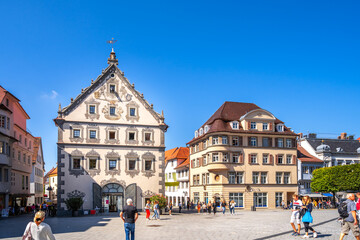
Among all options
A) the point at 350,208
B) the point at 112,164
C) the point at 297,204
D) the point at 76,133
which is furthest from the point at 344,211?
the point at 76,133

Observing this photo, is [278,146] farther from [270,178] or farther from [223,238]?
[223,238]

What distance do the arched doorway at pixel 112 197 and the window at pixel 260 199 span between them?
2379cm

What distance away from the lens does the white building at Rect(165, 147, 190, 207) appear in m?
75.9

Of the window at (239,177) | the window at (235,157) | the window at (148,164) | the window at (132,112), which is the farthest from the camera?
the window at (235,157)

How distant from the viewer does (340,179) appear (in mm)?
61469

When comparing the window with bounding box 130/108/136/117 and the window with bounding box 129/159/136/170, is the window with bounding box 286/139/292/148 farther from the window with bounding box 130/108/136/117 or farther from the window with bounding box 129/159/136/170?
the window with bounding box 129/159/136/170

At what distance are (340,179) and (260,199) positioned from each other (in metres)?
12.2

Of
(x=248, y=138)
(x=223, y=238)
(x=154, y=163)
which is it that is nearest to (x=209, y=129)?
(x=248, y=138)

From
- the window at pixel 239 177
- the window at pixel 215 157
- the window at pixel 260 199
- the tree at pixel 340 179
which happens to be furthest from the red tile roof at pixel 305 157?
the window at pixel 215 157

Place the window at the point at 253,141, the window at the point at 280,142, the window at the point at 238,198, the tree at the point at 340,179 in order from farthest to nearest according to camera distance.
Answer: the window at the point at 280,142 < the window at the point at 253,141 < the window at the point at 238,198 < the tree at the point at 340,179

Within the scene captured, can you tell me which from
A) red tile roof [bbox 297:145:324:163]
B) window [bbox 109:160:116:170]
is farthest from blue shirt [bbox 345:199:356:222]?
red tile roof [bbox 297:145:324:163]

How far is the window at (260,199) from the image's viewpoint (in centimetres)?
6269

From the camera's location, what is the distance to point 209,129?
65.1 metres

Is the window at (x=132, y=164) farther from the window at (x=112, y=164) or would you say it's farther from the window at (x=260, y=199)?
the window at (x=260, y=199)
